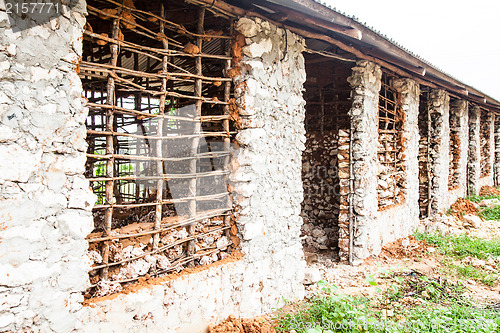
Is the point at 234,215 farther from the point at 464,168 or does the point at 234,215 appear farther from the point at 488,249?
the point at 464,168

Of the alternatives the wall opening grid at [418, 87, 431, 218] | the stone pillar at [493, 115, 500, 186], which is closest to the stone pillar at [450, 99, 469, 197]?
the wall opening grid at [418, 87, 431, 218]

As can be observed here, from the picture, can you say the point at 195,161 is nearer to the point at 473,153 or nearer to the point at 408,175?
the point at 408,175

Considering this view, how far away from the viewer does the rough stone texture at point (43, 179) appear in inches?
89.7

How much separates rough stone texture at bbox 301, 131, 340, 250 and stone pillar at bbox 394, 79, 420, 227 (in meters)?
1.39

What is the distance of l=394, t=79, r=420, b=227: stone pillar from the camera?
726cm

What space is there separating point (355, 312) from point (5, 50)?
3802 millimetres

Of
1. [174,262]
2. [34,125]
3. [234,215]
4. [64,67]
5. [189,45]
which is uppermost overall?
[189,45]

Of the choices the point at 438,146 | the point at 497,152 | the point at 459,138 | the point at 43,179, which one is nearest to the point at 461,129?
the point at 459,138

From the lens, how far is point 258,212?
402cm

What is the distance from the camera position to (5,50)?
226 centimetres

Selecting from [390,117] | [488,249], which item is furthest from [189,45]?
[488,249]

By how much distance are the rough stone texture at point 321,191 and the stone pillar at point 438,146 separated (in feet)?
11.2

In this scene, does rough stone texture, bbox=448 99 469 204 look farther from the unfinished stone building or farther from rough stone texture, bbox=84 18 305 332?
rough stone texture, bbox=84 18 305 332

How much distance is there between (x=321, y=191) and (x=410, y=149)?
2.17 m
